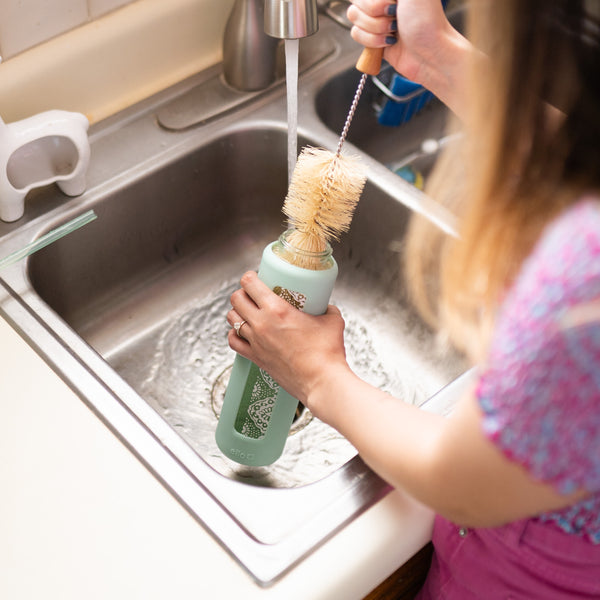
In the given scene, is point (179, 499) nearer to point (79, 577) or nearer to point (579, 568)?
point (79, 577)

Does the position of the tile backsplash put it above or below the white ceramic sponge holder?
above

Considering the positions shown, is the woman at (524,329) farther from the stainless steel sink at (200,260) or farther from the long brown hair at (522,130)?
the stainless steel sink at (200,260)

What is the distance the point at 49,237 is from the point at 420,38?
1.62ft

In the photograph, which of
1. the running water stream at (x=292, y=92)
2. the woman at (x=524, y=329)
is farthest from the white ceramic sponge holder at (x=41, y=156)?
the woman at (x=524, y=329)

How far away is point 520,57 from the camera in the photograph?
1.51 feet

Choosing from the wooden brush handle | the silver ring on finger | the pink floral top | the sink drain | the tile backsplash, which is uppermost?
the pink floral top

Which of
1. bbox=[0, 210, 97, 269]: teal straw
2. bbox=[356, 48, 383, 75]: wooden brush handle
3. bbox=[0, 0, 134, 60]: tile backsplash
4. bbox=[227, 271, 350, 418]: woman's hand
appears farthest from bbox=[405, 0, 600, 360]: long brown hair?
bbox=[0, 0, 134, 60]: tile backsplash

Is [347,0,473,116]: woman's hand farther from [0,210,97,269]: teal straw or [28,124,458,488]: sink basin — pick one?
[0,210,97,269]: teal straw

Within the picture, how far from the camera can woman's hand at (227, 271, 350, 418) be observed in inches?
28.5

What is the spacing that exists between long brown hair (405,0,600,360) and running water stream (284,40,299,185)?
43 centimetres

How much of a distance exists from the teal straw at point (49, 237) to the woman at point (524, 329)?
413 millimetres

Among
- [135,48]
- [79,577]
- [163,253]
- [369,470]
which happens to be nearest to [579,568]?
[369,470]

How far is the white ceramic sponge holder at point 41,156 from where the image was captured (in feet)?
2.94

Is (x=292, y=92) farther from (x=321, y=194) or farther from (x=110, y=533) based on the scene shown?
(x=110, y=533)
